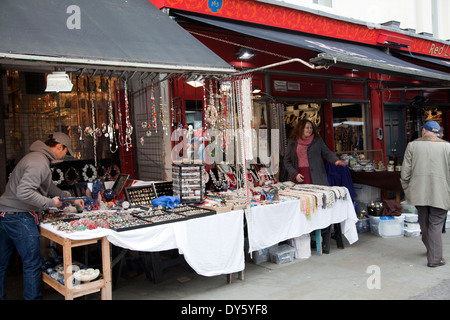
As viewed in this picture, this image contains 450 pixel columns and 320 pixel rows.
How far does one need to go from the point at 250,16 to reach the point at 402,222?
3988 millimetres

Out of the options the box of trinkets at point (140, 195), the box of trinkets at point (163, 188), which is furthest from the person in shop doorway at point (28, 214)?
the box of trinkets at point (163, 188)

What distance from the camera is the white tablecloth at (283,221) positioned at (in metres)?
4.49

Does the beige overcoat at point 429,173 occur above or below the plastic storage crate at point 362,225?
above

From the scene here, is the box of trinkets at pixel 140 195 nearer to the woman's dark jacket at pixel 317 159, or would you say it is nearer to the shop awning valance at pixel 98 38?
the shop awning valance at pixel 98 38

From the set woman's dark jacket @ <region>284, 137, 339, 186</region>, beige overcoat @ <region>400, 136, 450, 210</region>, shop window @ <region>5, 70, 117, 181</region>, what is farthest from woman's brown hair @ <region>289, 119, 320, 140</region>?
shop window @ <region>5, 70, 117, 181</region>

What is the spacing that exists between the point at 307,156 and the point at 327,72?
2.74m

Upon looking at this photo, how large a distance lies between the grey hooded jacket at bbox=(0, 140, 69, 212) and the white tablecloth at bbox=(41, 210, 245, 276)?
27cm

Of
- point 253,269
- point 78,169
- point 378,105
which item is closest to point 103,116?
point 78,169

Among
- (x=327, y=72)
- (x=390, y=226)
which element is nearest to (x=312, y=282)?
(x=390, y=226)

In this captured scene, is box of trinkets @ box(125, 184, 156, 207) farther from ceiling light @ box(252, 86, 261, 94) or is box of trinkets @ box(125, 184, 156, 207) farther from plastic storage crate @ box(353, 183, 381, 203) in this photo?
plastic storage crate @ box(353, 183, 381, 203)

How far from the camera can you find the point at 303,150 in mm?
6066

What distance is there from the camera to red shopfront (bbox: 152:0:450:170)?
5498mm

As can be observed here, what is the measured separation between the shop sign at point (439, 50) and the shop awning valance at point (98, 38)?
746cm

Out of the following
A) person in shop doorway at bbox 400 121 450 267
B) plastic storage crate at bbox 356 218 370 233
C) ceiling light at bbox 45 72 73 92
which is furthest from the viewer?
plastic storage crate at bbox 356 218 370 233
